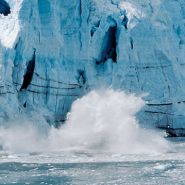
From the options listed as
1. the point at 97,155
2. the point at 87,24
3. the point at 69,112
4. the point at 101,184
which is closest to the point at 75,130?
the point at 69,112

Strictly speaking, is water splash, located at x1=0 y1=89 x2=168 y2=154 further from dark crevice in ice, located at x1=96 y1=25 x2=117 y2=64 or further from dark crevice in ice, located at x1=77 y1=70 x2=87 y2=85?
dark crevice in ice, located at x1=96 y1=25 x2=117 y2=64

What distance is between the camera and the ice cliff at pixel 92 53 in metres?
14.8

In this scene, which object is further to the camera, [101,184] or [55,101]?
[55,101]

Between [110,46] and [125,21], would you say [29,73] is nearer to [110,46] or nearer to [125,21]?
[110,46]

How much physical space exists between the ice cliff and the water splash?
538 millimetres

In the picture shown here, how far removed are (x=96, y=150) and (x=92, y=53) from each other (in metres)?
4.05

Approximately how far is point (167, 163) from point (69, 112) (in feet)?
17.6

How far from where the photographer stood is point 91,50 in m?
16.4

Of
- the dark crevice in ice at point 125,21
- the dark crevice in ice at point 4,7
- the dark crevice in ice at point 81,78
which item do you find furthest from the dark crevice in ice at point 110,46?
the dark crevice in ice at point 4,7

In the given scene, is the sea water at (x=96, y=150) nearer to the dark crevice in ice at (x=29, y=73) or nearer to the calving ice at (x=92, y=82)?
the calving ice at (x=92, y=82)

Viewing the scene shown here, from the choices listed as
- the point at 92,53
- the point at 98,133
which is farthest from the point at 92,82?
the point at 98,133

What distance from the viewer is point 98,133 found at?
1467cm

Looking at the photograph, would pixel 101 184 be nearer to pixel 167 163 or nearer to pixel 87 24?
pixel 167 163

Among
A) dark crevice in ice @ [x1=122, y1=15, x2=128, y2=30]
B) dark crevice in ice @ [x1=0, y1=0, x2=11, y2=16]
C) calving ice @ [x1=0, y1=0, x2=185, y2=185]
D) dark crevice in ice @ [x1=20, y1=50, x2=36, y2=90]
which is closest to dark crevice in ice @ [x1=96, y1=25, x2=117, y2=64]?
calving ice @ [x1=0, y1=0, x2=185, y2=185]
